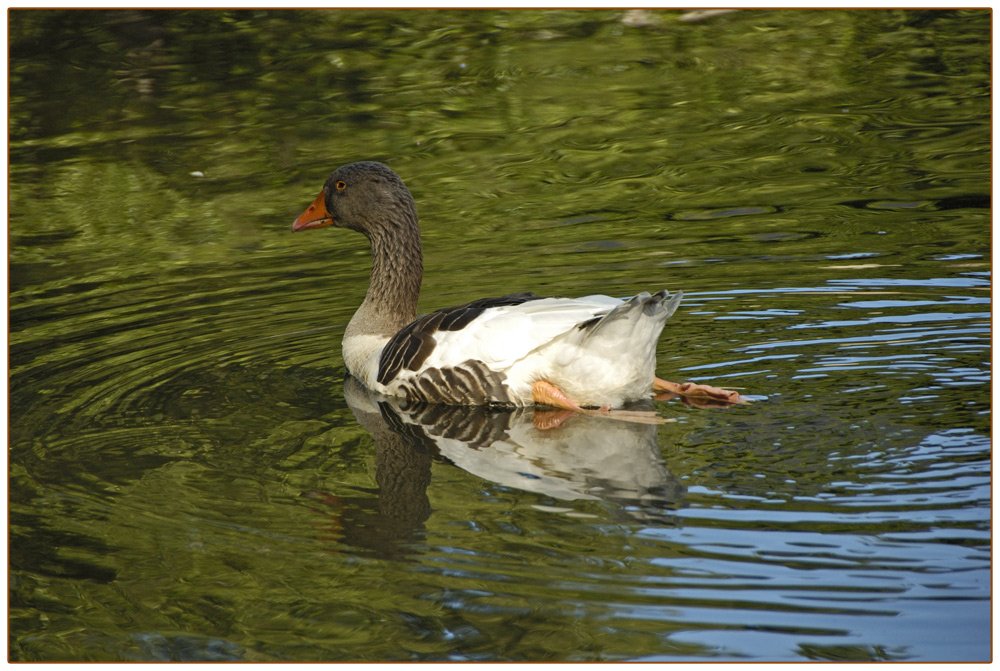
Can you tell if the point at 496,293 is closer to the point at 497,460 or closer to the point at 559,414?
the point at 559,414

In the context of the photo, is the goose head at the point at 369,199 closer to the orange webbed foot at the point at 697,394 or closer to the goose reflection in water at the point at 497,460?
the goose reflection in water at the point at 497,460

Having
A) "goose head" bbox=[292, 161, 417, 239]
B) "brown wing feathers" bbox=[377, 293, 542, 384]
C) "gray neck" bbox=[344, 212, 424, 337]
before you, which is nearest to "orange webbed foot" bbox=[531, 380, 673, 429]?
"brown wing feathers" bbox=[377, 293, 542, 384]

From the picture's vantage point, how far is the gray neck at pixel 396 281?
890 centimetres

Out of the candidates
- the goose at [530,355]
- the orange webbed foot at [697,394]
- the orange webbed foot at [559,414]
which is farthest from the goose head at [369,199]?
the orange webbed foot at [697,394]

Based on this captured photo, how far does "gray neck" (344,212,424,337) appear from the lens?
29.2 feet

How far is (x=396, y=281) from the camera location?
8.93m

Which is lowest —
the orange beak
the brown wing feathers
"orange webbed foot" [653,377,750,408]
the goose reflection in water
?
the goose reflection in water

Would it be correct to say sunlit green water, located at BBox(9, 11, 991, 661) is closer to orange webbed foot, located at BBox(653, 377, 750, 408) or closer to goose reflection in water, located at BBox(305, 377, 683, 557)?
goose reflection in water, located at BBox(305, 377, 683, 557)

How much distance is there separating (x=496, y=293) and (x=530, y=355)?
2.63m

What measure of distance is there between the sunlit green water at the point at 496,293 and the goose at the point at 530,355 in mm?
239

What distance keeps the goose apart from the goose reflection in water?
153 mm

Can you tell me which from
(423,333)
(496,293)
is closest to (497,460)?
(423,333)

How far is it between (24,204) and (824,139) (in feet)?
30.3

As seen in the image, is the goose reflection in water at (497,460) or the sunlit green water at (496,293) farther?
the goose reflection in water at (497,460)
